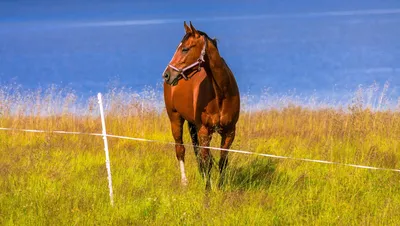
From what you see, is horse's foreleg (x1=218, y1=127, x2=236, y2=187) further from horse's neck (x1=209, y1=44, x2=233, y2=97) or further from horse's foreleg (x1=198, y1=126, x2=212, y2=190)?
horse's neck (x1=209, y1=44, x2=233, y2=97)

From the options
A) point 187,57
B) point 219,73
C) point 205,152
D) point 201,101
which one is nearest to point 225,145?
point 205,152

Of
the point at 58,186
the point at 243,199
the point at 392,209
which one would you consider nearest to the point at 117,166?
the point at 58,186

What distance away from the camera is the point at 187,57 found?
6875 millimetres

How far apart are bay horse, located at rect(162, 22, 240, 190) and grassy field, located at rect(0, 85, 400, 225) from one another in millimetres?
514

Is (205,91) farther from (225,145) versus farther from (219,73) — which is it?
(225,145)

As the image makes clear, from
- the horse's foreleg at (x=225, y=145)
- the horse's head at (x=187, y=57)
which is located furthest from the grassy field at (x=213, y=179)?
the horse's head at (x=187, y=57)

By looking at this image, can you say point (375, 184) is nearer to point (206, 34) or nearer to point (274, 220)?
point (274, 220)

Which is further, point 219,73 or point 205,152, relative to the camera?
point 205,152

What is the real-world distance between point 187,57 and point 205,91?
2.44 feet

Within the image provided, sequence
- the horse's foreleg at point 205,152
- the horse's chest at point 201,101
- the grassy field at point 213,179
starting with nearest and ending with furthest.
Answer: the grassy field at point 213,179, the horse's foreleg at point 205,152, the horse's chest at point 201,101

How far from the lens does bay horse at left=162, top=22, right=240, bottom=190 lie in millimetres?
6887

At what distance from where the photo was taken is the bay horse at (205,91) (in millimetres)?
6887

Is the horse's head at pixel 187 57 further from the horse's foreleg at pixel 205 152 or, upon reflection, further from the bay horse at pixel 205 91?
the horse's foreleg at pixel 205 152

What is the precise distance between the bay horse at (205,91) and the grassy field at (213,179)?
514 mm
